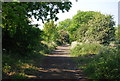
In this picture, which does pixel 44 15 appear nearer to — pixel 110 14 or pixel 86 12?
pixel 110 14

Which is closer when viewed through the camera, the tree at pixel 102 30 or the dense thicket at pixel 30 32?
the dense thicket at pixel 30 32

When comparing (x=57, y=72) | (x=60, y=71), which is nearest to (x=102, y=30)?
(x=60, y=71)

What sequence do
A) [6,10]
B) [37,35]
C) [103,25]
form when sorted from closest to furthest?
[6,10], [37,35], [103,25]

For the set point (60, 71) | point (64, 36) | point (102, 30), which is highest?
point (102, 30)

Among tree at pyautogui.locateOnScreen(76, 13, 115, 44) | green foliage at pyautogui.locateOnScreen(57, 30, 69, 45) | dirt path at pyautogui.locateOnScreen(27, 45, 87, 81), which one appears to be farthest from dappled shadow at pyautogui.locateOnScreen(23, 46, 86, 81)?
green foliage at pyautogui.locateOnScreen(57, 30, 69, 45)

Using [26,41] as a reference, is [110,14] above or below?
above

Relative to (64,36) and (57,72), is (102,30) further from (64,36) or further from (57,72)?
(64,36)

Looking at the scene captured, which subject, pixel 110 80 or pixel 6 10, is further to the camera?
pixel 110 80

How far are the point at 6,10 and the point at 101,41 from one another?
1906cm

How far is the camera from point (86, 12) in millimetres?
58062

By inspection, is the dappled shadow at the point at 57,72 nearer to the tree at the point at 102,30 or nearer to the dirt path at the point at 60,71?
the dirt path at the point at 60,71

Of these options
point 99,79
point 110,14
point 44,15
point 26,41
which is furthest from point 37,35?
point 110,14

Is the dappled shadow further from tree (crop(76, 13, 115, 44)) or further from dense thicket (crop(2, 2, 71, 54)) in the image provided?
tree (crop(76, 13, 115, 44))

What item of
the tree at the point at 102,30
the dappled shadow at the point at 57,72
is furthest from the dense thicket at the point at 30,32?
the tree at the point at 102,30
